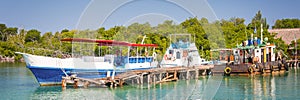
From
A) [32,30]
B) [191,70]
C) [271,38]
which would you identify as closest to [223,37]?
[271,38]

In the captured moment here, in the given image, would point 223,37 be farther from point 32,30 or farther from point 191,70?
point 32,30

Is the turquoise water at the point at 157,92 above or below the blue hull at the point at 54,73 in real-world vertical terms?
below

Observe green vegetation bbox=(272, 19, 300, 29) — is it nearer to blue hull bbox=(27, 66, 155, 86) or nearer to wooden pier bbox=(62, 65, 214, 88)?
wooden pier bbox=(62, 65, 214, 88)

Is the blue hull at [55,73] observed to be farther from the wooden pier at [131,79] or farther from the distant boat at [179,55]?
the distant boat at [179,55]

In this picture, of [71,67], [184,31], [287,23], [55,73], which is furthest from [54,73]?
[287,23]

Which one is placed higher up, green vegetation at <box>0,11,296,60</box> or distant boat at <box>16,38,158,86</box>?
green vegetation at <box>0,11,296,60</box>

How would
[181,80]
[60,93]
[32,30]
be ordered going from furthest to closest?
[32,30] < [181,80] < [60,93]

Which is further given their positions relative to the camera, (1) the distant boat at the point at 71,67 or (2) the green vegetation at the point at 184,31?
(2) the green vegetation at the point at 184,31

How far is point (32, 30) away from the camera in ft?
253

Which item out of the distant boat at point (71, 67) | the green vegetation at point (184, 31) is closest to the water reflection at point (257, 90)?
the distant boat at point (71, 67)

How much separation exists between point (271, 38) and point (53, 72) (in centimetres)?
3375

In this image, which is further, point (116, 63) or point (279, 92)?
point (116, 63)

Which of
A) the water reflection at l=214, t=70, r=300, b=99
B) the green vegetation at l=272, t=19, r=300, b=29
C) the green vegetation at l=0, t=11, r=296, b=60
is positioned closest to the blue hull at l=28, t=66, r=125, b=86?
the water reflection at l=214, t=70, r=300, b=99

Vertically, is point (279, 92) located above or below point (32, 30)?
below
